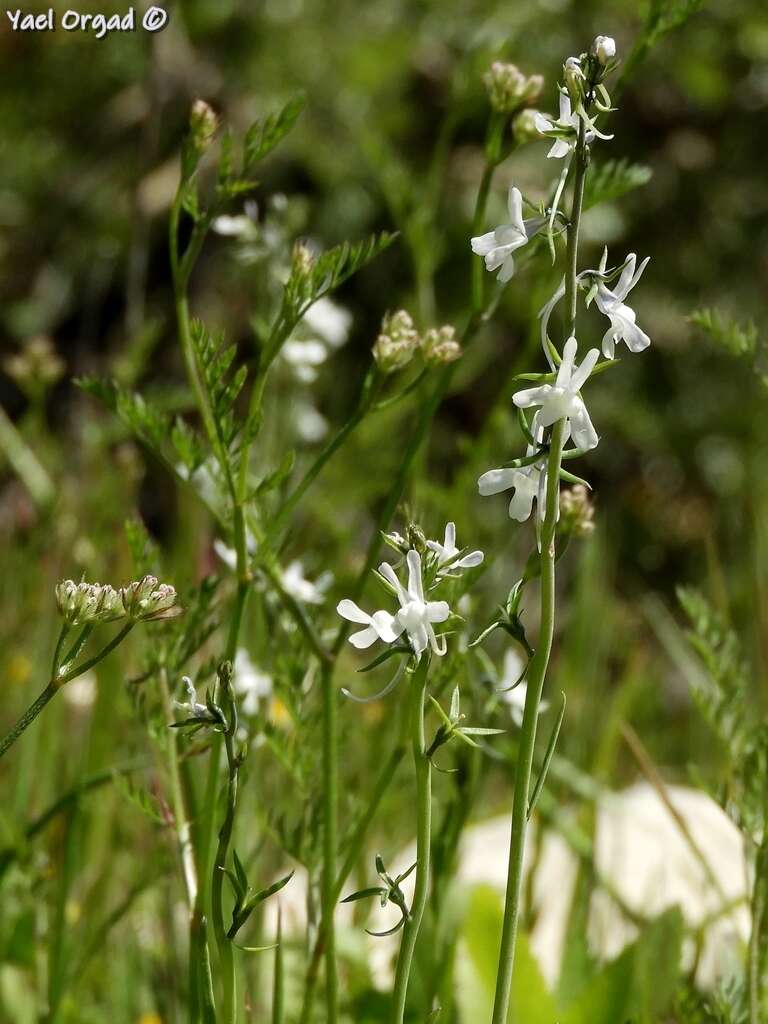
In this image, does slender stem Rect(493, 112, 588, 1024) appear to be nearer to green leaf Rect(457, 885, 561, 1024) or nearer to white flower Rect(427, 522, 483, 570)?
white flower Rect(427, 522, 483, 570)

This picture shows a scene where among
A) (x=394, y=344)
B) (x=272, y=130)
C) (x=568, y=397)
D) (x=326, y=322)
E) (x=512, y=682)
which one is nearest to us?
(x=568, y=397)

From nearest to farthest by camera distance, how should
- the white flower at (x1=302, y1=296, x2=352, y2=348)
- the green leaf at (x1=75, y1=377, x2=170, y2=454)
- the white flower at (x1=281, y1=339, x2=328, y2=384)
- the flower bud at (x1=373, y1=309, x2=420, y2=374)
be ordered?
the flower bud at (x1=373, y1=309, x2=420, y2=374) < the green leaf at (x1=75, y1=377, x2=170, y2=454) < the white flower at (x1=281, y1=339, x2=328, y2=384) < the white flower at (x1=302, y1=296, x2=352, y2=348)

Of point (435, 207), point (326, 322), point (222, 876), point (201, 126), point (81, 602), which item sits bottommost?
point (222, 876)

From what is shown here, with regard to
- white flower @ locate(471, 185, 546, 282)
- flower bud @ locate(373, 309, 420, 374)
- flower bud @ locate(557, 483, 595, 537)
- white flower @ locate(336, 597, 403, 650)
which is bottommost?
white flower @ locate(336, 597, 403, 650)

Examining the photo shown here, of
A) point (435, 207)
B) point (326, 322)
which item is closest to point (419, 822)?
point (326, 322)

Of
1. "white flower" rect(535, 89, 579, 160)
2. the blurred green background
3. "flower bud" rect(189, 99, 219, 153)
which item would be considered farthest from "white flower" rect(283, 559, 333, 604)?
the blurred green background

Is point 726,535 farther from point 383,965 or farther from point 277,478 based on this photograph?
point 277,478

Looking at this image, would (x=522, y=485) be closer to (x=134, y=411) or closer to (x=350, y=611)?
(x=350, y=611)
